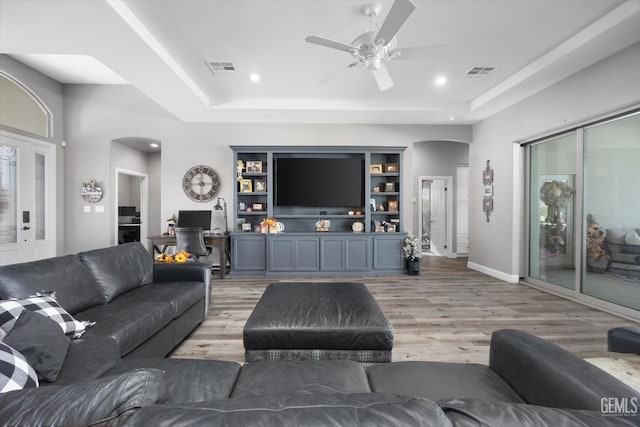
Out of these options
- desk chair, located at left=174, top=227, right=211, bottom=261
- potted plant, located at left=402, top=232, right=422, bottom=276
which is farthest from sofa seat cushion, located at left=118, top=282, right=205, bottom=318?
potted plant, located at left=402, top=232, right=422, bottom=276

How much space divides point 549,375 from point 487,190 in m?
4.94

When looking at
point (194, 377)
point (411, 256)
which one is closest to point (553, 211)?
point (411, 256)

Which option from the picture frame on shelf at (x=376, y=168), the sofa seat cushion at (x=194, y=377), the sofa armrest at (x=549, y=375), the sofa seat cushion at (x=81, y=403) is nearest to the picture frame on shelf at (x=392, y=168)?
the picture frame on shelf at (x=376, y=168)

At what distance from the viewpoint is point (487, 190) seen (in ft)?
17.1

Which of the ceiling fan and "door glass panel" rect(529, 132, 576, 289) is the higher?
the ceiling fan

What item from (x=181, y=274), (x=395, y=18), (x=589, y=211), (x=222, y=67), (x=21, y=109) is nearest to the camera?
(x=395, y=18)

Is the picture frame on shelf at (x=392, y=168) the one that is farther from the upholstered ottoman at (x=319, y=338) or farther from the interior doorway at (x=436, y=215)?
the upholstered ottoman at (x=319, y=338)

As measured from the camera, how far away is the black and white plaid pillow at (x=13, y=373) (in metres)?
0.85

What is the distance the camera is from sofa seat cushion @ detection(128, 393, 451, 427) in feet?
1.65

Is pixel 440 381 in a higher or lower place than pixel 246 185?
lower

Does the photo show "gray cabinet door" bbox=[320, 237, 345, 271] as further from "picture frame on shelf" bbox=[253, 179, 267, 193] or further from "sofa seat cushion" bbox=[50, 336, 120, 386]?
"sofa seat cushion" bbox=[50, 336, 120, 386]

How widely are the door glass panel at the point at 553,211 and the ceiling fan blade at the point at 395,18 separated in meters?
3.26

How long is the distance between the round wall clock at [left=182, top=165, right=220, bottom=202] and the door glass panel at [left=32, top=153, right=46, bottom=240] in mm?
2259

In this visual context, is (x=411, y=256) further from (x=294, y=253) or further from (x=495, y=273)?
(x=294, y=253)
